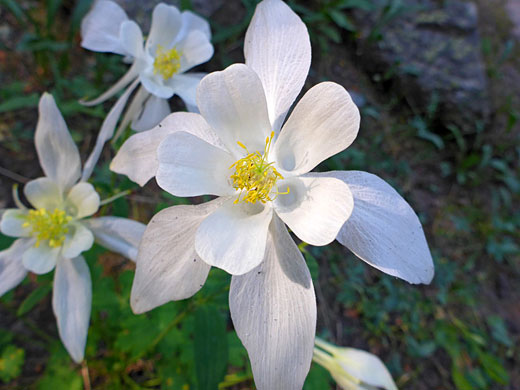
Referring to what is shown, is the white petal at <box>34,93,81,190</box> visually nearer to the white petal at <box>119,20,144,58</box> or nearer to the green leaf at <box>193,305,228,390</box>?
the white petal at <box>119,20,144,58</box>

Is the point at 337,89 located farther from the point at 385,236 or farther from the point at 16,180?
the point at 16,180

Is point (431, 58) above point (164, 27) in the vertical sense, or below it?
below

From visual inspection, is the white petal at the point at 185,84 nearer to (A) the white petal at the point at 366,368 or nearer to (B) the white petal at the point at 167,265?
(B) the white petal at the point at 167,265

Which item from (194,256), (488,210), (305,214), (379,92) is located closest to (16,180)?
(194,256)

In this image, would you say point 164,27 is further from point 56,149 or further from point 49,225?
point 49,225

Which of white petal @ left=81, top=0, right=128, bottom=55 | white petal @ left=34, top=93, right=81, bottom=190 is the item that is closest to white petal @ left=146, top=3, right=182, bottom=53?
white petal @ left=81, top=0, right=128, bottom=55

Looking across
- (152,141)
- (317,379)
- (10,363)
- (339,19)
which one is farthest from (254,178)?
(339,19)
